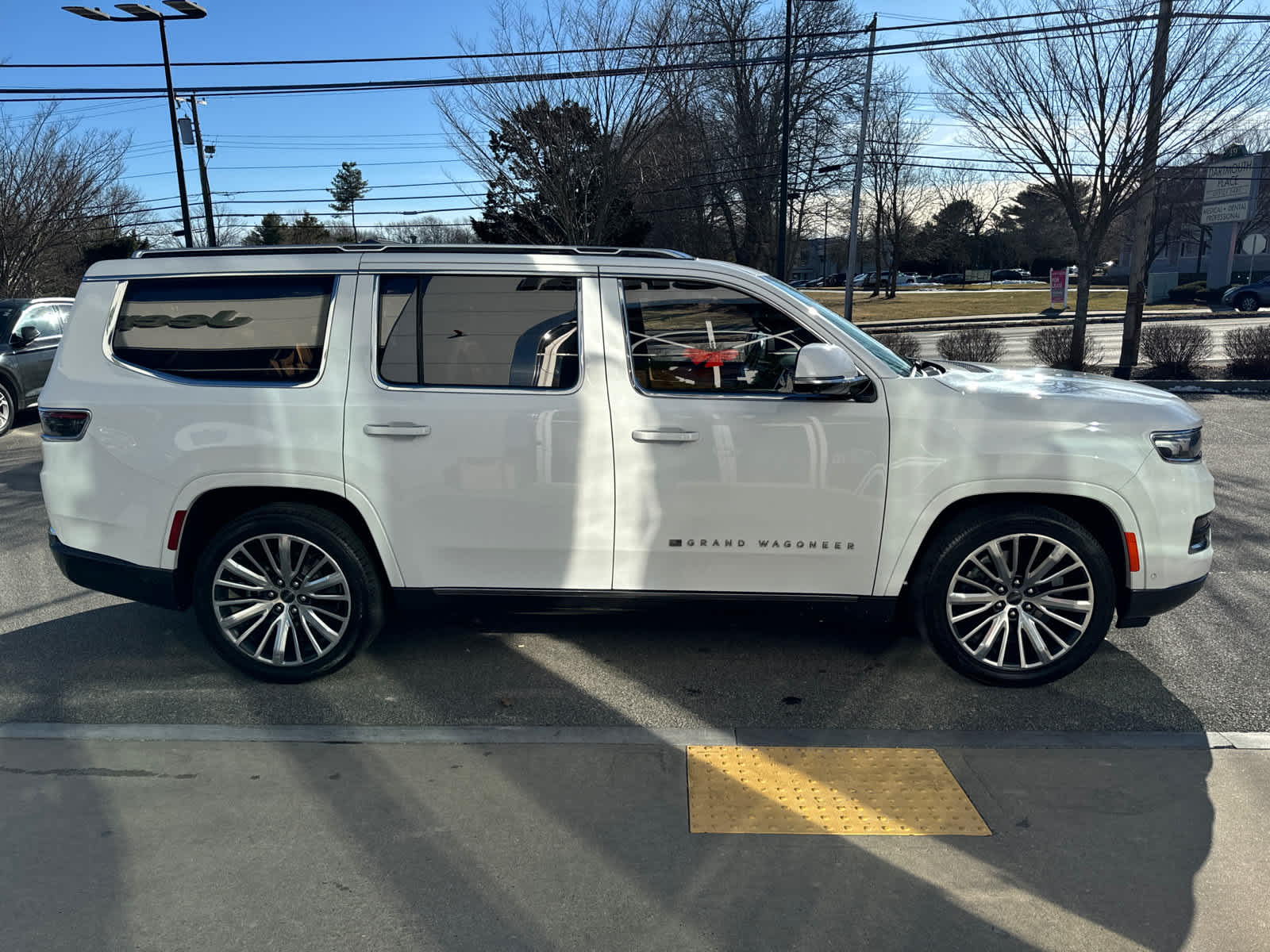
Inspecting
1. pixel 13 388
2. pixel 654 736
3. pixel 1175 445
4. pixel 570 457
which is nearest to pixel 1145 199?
pixel 1175 445

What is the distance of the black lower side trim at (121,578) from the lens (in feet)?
14.0

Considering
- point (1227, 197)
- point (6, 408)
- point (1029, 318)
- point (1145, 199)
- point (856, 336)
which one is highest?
point (1227, 197)

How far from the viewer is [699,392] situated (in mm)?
4047

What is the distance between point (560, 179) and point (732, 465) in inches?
585

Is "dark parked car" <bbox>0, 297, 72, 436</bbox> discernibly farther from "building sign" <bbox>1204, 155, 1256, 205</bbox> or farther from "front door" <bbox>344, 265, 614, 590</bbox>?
"building sign" <bbox>1204, 155, 1256, 205</bbox>

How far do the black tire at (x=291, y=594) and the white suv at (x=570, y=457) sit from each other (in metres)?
0.01

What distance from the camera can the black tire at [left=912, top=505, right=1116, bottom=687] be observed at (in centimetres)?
400

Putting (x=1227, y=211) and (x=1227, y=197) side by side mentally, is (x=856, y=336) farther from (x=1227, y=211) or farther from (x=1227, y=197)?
(x=1227, y=197)

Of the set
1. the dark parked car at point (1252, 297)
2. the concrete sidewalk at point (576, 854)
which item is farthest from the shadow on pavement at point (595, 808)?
the dark parked car at point (1252, 297)

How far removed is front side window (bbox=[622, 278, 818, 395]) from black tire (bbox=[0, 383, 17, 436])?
10.8m

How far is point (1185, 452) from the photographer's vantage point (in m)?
3.99

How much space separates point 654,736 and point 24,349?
11627 millimetres

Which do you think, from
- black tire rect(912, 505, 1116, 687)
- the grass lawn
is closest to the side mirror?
black tire rect(912, 505, 1116, 687)

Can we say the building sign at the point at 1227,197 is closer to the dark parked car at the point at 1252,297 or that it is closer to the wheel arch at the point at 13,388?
the dark parked car at the point at 1252,297
